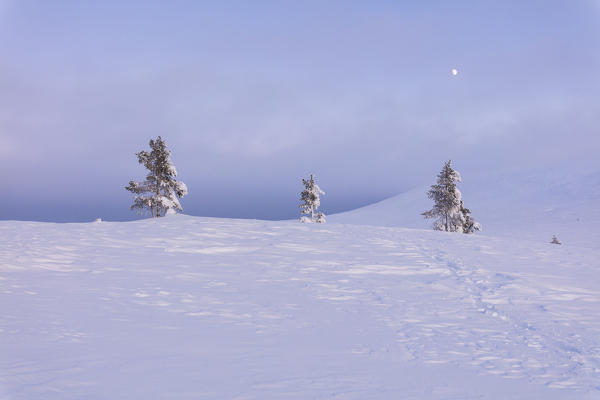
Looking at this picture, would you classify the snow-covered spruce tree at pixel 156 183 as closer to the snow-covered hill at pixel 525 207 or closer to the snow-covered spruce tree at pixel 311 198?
the snow-covered spruce tree at pixel 311 198

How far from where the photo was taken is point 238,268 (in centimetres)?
1073

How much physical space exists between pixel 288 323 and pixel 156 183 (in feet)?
94.1

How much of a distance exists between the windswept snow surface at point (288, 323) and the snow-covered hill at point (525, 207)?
3806cm

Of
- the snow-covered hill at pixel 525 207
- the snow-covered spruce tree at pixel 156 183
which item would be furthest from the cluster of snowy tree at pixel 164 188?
the snow-covered hill at pixel 525 207

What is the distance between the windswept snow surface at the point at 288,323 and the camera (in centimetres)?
470

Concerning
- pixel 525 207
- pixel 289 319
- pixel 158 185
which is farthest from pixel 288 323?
pixel 525 207

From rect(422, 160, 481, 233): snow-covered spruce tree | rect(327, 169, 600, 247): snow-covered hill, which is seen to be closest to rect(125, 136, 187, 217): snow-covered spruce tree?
rect(422, 160, 481, 233): snow-covered spruce tree

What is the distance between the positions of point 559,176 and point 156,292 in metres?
102

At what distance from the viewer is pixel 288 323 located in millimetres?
6906

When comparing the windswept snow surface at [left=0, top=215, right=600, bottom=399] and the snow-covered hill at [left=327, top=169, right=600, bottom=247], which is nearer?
the windswept snow surface at [left=0, top=215, right=600, bottom=399]

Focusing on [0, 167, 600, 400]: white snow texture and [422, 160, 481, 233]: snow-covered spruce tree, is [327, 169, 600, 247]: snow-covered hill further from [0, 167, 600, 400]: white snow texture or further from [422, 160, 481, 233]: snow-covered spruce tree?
[0, 167, 600, 400]: white snow texture

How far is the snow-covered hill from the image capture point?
47.8 meters

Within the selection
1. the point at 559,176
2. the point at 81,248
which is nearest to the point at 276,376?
the point at 81,248

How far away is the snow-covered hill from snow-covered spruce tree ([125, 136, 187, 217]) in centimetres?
3876
